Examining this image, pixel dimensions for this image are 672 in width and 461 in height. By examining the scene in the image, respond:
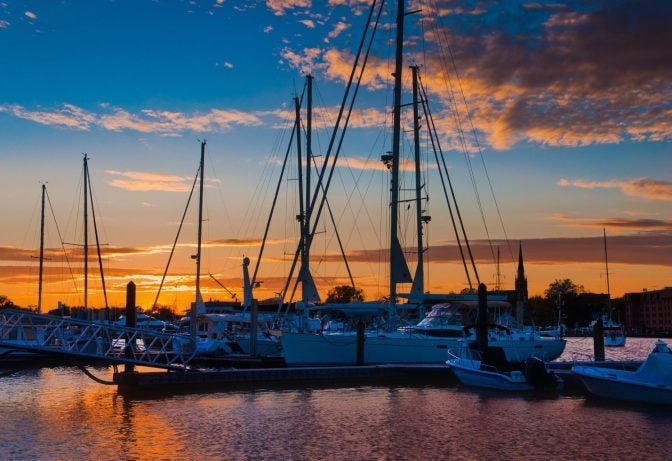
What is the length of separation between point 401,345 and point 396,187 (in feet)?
28.6

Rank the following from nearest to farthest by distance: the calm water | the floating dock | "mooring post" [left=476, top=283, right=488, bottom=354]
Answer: the calm water, the floating dock, "mooring post" [left=476, top=283, right=488, bottom=354]

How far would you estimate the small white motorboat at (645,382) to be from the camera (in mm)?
28672

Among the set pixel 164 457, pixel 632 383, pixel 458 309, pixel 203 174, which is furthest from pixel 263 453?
pixel 203 174

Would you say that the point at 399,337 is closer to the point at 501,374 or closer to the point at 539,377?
the point at 501,374

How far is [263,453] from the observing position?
2030cm

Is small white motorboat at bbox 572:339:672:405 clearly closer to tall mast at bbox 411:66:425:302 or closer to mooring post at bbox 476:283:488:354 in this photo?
mooring post at bbox 476:283:488:354

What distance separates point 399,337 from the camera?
41.7 m

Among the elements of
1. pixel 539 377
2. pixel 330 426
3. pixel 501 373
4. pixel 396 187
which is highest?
pixel 396 187

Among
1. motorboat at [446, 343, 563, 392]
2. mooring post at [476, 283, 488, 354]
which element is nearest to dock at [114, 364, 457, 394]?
motorboat at [446, 343, 563, 392]

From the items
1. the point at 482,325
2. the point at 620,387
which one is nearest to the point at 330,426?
the point at 620,387

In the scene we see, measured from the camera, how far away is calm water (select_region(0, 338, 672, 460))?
20.5m

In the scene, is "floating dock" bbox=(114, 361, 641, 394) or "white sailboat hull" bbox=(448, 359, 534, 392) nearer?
"white sailboat hull" bbox=(448, 359, 534, 392)

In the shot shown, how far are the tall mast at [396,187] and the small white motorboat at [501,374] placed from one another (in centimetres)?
708

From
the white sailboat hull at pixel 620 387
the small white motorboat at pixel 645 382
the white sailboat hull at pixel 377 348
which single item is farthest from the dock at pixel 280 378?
the small white motorboat at pixel 645 382
